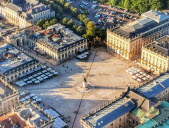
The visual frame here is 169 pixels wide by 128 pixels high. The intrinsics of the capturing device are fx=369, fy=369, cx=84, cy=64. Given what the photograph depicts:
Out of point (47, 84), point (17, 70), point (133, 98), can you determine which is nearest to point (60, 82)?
point (47, 84)

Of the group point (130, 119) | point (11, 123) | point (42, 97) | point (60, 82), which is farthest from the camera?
point (60, 82)

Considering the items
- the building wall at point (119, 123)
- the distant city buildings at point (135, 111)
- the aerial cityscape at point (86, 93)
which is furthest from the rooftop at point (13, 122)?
the distant city buildings at point (135, 111)

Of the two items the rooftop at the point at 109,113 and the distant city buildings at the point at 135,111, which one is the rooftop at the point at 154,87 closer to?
the distant city buildings at the point at 135,111

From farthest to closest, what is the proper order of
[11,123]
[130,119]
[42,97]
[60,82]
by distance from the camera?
[60,82]
[42,97]
[130,119]
[11,123]

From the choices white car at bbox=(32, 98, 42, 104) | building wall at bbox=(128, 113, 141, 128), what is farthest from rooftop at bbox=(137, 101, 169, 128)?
white car at bbox=(32, 98, 42, 104)

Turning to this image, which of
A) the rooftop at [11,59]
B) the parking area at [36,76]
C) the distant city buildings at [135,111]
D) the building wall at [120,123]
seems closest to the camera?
the distant city buildings at [135,111]

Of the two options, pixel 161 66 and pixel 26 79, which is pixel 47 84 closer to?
pixel 26 79

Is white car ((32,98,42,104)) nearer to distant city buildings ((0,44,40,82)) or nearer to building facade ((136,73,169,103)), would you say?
distant city buildings ((0,44,40,82))
